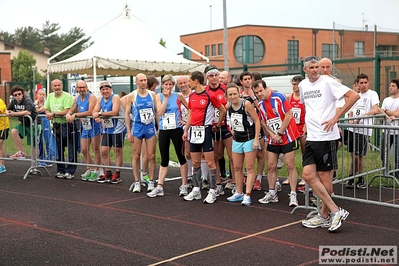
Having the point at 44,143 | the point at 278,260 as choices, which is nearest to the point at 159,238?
the point at 278,260

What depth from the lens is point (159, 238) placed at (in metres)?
6.65

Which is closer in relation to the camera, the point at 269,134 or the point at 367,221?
the point at 367,221

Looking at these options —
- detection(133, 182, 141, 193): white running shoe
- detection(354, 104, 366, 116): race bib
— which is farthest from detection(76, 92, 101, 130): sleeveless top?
detection(354, 104, 366, 116): race bib

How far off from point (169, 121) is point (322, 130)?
3220mm

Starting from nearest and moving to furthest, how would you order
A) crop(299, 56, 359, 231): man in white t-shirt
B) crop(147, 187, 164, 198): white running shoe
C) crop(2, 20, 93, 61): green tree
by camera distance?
crop(299, 56, 359, 231): man in white t-shirt
crop(147, 187, 164, 198): white running shoe
crop(2, 20, 93, 61): green tree

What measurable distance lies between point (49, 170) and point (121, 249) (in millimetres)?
7310

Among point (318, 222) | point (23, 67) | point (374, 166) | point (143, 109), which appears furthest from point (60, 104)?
point (23, 67)

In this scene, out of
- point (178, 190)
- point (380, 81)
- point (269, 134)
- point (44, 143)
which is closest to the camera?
point (269, 134)

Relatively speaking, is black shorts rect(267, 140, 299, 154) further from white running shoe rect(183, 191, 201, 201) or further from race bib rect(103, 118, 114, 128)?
race bib rect(103, 118, 114, 128)

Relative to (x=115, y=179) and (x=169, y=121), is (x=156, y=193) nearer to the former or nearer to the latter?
(x=169, y=121)

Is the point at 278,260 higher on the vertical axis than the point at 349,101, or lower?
lower

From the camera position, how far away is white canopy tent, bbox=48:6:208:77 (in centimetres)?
1672

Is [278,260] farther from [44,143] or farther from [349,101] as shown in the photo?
[44,143]

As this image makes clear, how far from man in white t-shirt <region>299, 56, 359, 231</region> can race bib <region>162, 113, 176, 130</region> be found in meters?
2.86
